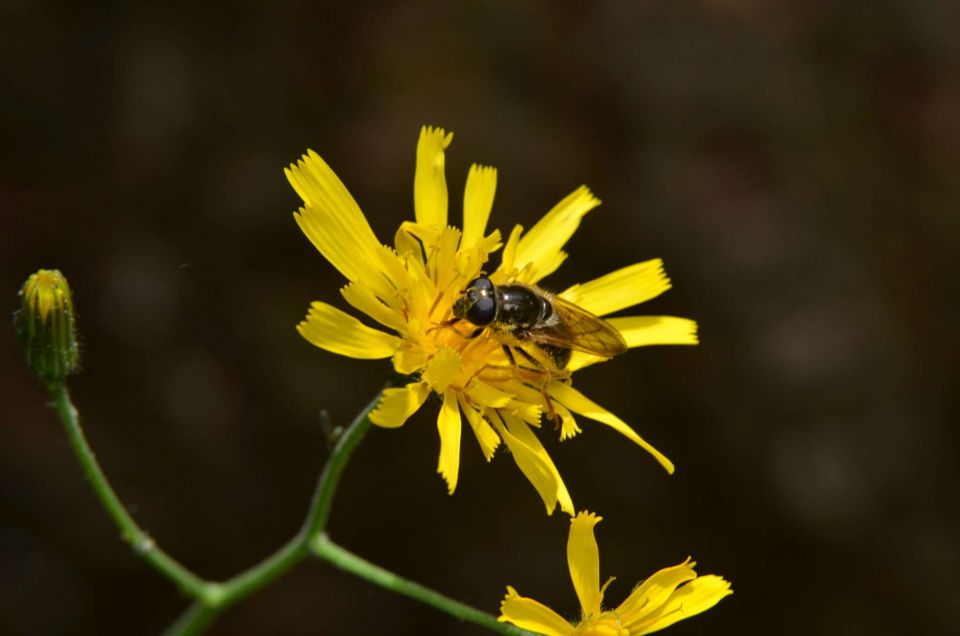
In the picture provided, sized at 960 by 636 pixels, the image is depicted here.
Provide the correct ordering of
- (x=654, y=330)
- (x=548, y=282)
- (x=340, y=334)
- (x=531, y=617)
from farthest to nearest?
(x=548, y=282)
(x=654, y=330)
(x=531, y=617)
(x=340, y=334)

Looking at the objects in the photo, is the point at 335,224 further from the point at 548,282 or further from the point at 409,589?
the point at 548,282

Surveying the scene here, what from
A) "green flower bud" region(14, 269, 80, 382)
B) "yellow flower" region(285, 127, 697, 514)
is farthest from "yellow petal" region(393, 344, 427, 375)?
"green flower bud" region(14, 269, 80, 382)

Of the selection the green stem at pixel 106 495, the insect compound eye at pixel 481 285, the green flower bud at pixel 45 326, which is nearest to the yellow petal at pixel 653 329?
the insect compound eye at pixel 481 285

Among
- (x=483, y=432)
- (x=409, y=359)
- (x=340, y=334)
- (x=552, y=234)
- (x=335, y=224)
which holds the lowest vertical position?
(x=483, y=432)

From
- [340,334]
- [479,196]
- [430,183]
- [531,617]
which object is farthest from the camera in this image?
[479,196]

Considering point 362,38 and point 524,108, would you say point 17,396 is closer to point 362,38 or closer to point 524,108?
point 362,38

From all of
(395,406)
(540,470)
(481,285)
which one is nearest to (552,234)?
(481,285)

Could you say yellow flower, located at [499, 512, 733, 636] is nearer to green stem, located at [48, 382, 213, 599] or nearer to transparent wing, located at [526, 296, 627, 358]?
transparent wing, located at [526, 296, 627, 358]
